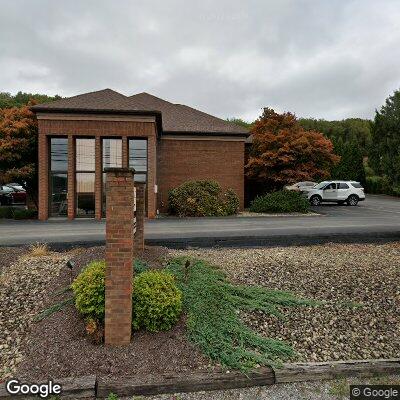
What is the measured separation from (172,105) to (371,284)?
1957cm

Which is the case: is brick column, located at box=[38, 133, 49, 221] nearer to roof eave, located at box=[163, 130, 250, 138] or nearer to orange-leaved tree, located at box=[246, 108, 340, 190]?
roof eave, located at box=[163, 130, 250, 138]

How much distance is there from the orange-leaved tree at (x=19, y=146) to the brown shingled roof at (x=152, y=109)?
1741mm

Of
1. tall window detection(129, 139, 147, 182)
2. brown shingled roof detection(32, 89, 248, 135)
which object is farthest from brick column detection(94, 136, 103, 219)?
brown shingled roof detection(32, 89, 248, 135)

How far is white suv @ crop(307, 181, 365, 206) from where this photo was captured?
73.8ft

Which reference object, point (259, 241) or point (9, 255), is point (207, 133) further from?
point (9, 255)

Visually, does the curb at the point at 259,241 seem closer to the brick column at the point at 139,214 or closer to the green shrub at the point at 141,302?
the brick column at the point at 139,214

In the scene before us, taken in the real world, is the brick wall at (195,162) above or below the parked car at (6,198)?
above

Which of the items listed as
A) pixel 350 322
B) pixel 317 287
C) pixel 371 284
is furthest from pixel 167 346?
pixel 371 284

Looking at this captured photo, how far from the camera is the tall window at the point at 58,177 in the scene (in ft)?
49.1

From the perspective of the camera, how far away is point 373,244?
8.98 metres

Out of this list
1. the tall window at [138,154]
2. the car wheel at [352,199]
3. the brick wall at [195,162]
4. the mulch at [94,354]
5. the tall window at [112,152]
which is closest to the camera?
the mulch at [94,354]

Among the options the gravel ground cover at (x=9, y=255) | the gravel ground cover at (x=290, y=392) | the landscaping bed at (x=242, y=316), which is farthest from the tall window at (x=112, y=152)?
the gravel ground cover at (x=290, y=392)

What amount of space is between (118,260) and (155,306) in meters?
0.76

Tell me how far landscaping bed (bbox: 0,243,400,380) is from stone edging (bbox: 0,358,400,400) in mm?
131
